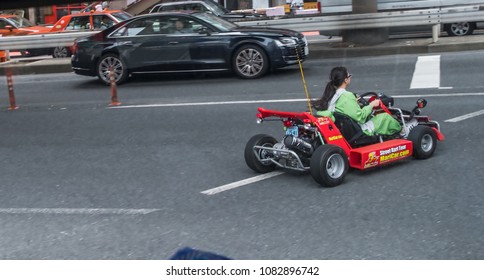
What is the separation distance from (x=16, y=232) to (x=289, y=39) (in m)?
9.27

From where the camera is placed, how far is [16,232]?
625 centimetres

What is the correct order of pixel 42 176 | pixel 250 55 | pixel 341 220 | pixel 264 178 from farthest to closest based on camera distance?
pixel 250 55 < pixel 42 176 < pixel 264 178 < pixel 341 220

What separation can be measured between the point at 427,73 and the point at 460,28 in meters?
5.86

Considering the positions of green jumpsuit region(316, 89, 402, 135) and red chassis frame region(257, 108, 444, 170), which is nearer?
red chassis frame region(257, 108, 444, 170)

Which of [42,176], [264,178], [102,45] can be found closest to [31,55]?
[102,45]

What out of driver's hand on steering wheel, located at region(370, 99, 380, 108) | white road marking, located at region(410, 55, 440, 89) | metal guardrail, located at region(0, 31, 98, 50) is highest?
metal guardrail, located at region(0, 31, 98, 50)

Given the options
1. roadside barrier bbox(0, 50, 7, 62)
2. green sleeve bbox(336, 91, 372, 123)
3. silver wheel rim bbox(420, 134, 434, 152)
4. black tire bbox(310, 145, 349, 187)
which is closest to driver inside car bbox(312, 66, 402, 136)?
green sleeve bbox(336, 91, 372, 123)

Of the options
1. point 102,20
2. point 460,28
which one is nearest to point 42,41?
point 102,20

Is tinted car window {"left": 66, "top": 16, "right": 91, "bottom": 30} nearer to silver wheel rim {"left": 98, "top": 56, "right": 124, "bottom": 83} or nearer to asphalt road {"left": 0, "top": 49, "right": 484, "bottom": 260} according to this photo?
silver wheel rim {"left": 98, "top": 56, "right": 124, "bottom": 83}

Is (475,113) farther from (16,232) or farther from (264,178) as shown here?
(16,232)

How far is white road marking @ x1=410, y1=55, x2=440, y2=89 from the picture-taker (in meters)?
12.5

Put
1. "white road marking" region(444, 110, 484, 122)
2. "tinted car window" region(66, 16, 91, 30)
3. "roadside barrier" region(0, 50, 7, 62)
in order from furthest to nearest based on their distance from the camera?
"tinted car window" region(66, 16, 91, 30) → "roadside barrier" region(0, 50, 7, 62) → "white road marking" region(444, 110, 484, 122)

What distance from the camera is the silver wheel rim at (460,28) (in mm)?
18828

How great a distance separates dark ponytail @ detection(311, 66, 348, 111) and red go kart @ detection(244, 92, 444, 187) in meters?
0.23
